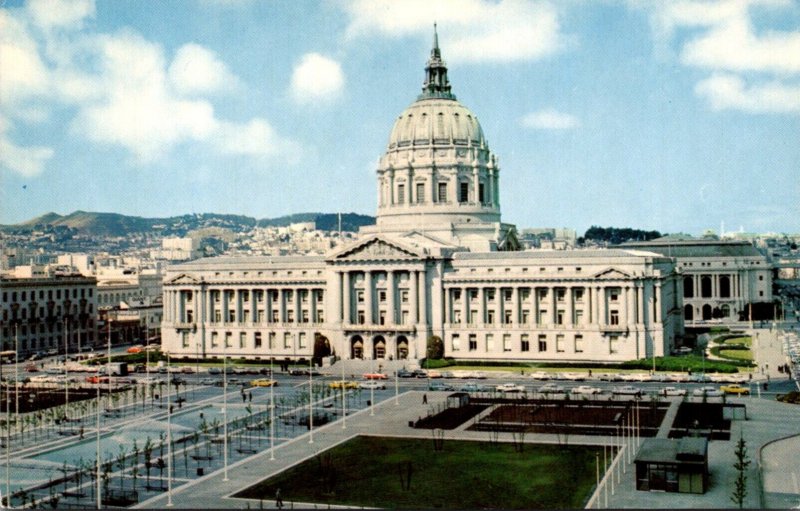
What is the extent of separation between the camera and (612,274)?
109062 millimetres

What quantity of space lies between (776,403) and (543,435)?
24.6 meters

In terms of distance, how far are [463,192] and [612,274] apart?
34443mm

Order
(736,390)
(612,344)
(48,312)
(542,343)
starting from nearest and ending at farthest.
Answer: (736,390) → (612,344) → (542,343) → (48,312)

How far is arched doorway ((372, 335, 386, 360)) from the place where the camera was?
117688mm

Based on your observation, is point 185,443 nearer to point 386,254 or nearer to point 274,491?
point 274,491

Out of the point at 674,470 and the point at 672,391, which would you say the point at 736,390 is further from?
the point at 674,470

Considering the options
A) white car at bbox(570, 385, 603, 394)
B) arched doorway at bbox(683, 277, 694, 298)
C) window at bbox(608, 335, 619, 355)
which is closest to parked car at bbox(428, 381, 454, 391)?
white car at bbox(570, 385, 603, 394)

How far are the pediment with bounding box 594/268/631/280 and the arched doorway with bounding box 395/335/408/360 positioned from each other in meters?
→ 24.1

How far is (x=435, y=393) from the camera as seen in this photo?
9069 cm

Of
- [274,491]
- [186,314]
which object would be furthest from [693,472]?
[186,314]

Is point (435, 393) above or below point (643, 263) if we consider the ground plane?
below

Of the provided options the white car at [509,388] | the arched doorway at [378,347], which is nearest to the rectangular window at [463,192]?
the arched doorway at [378,347]

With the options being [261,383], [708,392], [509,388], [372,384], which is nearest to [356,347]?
[261,383]

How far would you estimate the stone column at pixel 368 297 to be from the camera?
11781 centimetres
